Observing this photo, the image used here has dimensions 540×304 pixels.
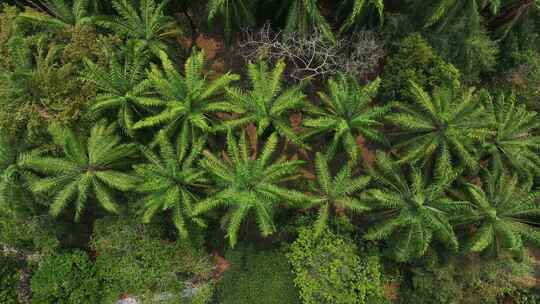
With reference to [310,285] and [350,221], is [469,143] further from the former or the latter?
[310,285]

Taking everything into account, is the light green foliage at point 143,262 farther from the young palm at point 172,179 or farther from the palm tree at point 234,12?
the palm tree at point 234,12

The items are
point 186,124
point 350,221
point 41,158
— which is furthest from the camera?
point 350,221

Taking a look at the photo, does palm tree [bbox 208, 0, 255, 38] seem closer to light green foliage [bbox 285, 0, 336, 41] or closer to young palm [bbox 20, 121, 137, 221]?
light green foliage [bbox 285, 0, 336, 41]

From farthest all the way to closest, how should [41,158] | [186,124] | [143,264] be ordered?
[143,264] → [186,124] → [41,158]

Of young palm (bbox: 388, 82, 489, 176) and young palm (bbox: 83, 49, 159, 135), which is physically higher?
young palm (bbox: 83, 49, 159, 135)

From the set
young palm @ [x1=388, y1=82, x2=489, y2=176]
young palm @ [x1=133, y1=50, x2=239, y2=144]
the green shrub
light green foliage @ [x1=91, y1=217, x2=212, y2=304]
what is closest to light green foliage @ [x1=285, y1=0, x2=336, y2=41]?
young palm @ [x1=133, y1=50, x2=239, y2=144]

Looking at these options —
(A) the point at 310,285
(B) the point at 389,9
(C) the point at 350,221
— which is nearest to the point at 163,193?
(A) the point at 310,285
